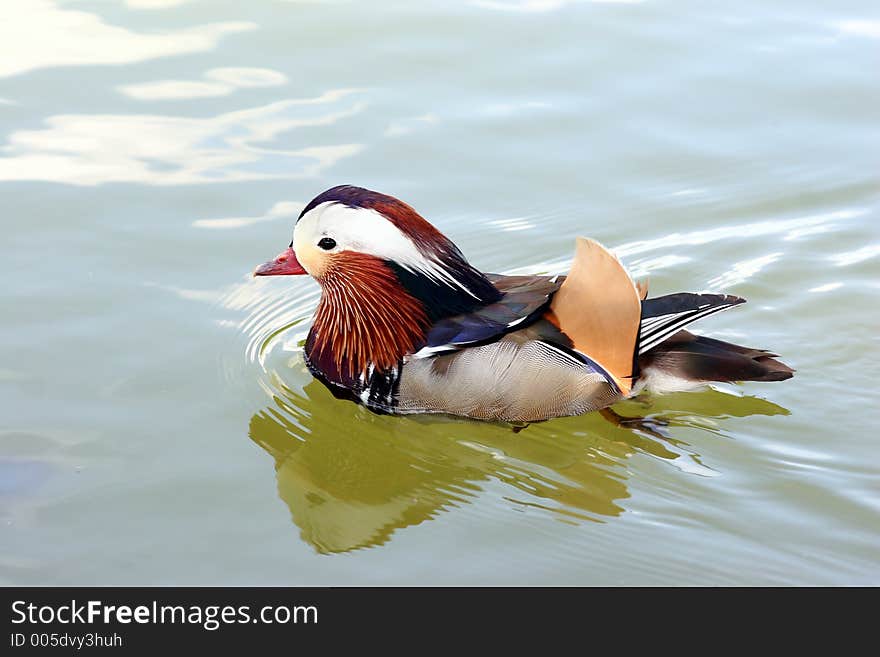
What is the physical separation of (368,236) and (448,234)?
1.57m

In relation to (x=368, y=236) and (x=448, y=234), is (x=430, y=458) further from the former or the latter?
(x=448, y=234)

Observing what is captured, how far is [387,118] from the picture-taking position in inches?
338

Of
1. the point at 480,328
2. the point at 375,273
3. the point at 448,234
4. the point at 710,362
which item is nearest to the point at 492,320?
the point at 480,328

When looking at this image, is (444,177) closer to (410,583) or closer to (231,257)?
(231,257)

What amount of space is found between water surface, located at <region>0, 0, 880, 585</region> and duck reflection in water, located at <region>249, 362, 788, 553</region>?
18 mm

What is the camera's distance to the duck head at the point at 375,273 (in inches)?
232

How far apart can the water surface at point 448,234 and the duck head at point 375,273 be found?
379 mm

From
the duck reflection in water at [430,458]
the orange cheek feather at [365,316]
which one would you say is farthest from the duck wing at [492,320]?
the duck reflection in water at [430,458]

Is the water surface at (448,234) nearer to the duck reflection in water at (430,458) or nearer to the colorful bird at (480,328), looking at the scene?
the duck reflection in water at (430,458)

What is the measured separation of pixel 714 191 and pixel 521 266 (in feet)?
4.87

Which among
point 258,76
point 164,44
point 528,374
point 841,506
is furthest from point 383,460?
point 164,44

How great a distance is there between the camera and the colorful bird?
5754mm

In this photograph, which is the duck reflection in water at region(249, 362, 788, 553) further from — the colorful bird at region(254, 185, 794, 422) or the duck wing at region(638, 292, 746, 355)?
the duck wing at region(638, 292, 746, 355)
